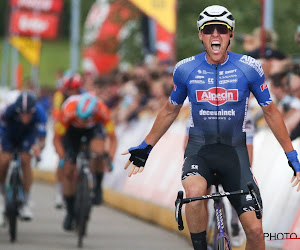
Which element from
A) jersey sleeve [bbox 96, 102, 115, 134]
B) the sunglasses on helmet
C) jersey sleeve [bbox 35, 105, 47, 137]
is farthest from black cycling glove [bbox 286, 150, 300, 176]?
jersey sleeve [bbox 35, 105, 47, 137]

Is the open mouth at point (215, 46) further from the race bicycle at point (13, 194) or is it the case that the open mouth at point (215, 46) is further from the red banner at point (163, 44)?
the red banner at point (163, 44)

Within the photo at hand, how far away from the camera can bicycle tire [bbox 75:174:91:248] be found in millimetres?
12266

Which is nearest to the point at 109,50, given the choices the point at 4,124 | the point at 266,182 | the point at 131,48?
the point at 131,48

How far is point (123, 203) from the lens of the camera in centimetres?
1673

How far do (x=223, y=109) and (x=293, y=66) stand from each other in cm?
486

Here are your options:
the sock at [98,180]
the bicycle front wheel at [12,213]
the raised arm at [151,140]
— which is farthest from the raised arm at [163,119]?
the sock at [98,180]

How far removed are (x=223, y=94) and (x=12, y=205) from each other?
207 inches

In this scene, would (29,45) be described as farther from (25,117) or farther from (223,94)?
(223,94)

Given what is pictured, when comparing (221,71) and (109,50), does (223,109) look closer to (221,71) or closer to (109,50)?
(221,71)

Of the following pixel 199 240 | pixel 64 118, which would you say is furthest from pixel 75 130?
pixel 199 240

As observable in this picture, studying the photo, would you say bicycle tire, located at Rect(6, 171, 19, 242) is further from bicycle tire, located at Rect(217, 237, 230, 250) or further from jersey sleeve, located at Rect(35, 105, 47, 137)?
bicycle tire, located at Rect(217, 237, 230, 250)

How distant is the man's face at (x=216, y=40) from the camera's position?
772 centimetres

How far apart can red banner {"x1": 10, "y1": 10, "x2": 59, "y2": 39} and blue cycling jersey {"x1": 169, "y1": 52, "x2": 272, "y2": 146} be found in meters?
31.2

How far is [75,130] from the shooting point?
13.2 meters
